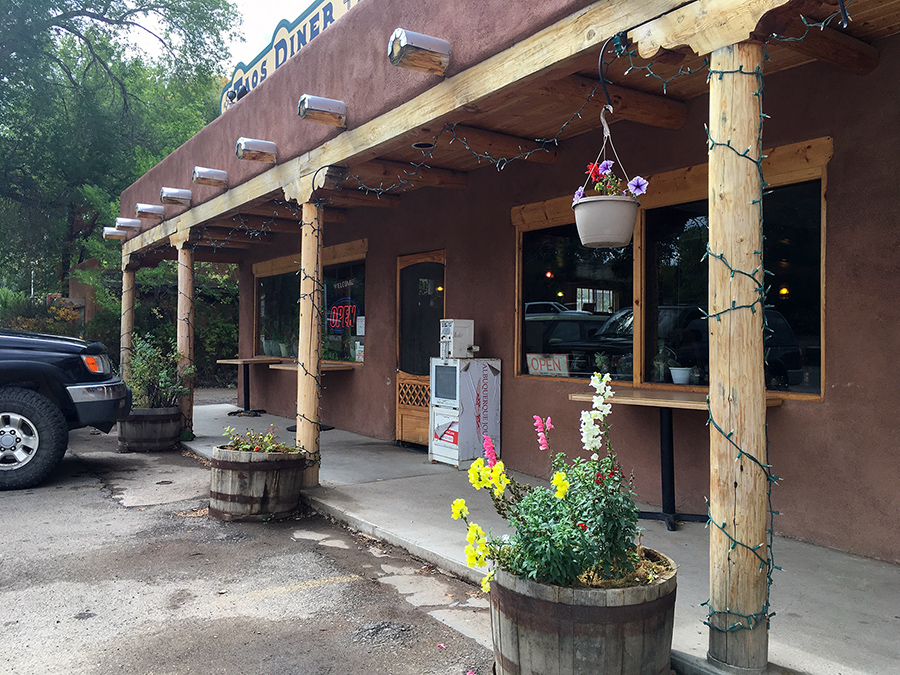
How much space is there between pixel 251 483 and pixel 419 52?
3455 mm

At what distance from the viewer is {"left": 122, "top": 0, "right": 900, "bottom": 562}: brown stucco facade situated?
14.0 ft

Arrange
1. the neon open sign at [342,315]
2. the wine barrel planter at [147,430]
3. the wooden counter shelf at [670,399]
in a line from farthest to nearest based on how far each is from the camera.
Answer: the neon open sign at [342,315], the wine barrel planter at [147,430], the wooden counter shelf at [670,399]

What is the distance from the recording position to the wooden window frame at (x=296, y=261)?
973 cm

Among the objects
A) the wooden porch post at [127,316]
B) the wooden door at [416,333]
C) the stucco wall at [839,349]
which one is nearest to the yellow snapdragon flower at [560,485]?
the stucco wall at [839,349]

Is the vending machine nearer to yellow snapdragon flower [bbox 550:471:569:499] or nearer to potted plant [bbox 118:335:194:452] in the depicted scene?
potted plant [bbox 118:335:194:452]

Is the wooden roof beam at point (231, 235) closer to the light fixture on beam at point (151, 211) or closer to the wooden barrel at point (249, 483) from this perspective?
the light fixture on beam at point (151, 211)

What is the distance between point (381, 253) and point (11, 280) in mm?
18019

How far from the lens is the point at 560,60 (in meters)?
3.69

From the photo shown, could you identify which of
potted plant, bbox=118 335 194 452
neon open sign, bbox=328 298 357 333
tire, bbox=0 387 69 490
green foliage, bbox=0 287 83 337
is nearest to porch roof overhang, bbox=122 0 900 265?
neon open sign, bbox=328 298 357 333

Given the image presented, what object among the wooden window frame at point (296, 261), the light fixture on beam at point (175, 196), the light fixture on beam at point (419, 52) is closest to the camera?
the light fixture on beam at point (419, 52)

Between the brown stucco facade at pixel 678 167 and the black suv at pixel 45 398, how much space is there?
258 centimetres

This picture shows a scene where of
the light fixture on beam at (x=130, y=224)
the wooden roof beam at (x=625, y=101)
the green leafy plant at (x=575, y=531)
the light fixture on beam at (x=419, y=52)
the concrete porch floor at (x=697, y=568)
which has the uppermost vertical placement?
the light fixture on beam at (x=130, y=224)

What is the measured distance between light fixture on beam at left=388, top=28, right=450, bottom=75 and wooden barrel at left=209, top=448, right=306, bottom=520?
123 inches

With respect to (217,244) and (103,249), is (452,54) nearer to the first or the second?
(217,244)
